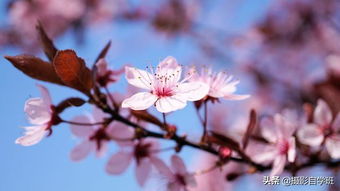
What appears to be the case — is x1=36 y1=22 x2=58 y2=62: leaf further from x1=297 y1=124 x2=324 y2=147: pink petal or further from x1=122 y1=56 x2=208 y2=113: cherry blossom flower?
x1=297 y1=124 x2=324 y2=147: pink petal

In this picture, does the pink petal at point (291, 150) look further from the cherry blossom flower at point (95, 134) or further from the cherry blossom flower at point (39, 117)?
the cherry blossom flower at point (39, 117)

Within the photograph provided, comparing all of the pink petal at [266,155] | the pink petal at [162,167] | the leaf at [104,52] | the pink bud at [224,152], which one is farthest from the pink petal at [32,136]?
the pink petal at [266,155]

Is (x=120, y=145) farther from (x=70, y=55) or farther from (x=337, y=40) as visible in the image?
(x=337, y=40)

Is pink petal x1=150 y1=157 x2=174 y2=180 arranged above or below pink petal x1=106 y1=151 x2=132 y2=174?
below

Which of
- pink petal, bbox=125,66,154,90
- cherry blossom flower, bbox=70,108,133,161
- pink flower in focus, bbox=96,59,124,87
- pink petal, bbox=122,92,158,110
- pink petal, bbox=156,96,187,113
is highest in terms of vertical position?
pink flower in focus, bbox=96,59,124,87

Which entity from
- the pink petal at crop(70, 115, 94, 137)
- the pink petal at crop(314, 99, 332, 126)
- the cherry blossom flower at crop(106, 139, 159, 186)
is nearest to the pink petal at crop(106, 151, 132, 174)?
the cherry blossom flower at crop(106, 139, 159, 186)

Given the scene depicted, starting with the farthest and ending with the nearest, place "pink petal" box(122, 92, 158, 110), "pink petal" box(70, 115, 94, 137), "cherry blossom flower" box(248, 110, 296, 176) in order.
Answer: "pink petal" box(70, 115, 94, 137) < "cherry blossom flower" box(248, 110, 296, 176) < "pink petal" box(122, 92, 158, 110)

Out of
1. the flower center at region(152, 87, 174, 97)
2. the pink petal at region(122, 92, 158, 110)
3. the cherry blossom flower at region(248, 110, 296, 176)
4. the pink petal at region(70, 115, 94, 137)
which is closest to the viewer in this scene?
the pink petal at region(122, 92, 158, 110)
